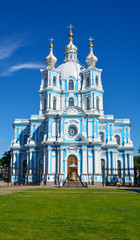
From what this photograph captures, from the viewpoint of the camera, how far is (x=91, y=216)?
33.8 ft

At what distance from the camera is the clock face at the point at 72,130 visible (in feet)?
148

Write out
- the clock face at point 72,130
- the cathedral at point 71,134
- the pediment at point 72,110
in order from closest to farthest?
the cathedral at point 71,134 → the clock face at point 72,130 → the pediment at point 72,110

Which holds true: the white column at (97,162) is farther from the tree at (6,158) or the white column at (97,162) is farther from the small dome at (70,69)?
the tree at (6,158)

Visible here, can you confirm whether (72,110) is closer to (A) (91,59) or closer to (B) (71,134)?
(B) (71,134)

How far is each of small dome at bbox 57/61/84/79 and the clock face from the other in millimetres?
13687

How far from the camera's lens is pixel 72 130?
45125mm

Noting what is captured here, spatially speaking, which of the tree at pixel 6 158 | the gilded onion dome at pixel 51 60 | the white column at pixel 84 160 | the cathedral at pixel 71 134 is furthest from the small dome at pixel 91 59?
the tree at pixel 6 158

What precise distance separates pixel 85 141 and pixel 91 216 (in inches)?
1297

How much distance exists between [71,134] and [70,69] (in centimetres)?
1716

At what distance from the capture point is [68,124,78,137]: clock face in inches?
1770

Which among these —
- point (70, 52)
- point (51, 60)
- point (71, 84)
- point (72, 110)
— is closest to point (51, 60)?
point (51, 60)

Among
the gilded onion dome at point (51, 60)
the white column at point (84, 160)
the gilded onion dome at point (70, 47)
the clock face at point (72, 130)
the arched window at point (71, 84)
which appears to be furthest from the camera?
the gilded onion dome at point (70, 47)

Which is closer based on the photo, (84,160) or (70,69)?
(84,160)

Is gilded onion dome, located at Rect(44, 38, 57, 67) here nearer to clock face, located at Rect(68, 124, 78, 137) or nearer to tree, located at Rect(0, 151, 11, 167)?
clock face, located at Rect(68, 124, 78, 137)
